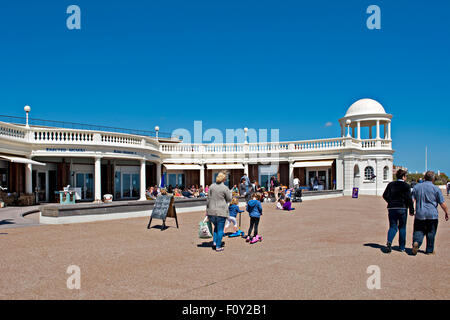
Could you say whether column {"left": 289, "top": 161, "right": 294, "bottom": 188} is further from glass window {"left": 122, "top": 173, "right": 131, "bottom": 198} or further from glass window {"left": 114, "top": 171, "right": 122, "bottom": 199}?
glass window {"left": 114, "top": 171, "right": 122, "bottom": 199}

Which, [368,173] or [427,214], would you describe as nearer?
[427,214]

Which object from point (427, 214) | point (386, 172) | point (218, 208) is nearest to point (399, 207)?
point (427, 214)

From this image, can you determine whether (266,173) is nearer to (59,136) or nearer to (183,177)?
(183,177)

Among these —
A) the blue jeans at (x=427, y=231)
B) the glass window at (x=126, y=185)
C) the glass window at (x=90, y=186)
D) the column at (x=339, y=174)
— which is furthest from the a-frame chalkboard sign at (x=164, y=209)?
the column at (x=339, y=174)

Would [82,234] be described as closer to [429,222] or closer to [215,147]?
[429,222]

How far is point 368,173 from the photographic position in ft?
99.0

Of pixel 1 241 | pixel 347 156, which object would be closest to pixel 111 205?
pixel 1 241

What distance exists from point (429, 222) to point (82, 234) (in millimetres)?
8101

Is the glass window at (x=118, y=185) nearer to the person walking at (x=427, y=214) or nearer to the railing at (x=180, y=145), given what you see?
the railing at (x=180, y=145)

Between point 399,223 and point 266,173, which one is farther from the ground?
point 266,173

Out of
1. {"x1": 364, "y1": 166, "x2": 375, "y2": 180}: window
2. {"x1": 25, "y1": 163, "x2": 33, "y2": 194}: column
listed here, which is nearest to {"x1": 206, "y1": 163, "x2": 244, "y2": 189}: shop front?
{"x1": 364, "y1": 166, "x2": 375, "y2": 180}: window

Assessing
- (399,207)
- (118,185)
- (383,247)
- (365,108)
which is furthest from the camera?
(365,108)

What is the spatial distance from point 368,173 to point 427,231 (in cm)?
2419

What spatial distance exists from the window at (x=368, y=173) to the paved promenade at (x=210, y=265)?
810 inches
